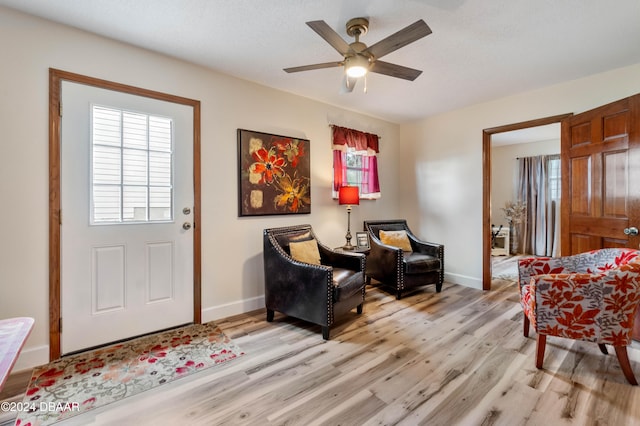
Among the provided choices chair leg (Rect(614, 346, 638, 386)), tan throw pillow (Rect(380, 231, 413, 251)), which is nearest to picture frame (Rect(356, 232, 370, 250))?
tan throw pillow (Rect(380, 231, 413, 251))

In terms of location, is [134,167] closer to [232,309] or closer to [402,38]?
[232,309]

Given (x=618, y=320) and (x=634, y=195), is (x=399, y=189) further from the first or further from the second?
(x=618, y=320)

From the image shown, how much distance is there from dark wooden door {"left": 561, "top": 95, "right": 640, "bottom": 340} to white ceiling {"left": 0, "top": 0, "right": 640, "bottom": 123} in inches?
21.8

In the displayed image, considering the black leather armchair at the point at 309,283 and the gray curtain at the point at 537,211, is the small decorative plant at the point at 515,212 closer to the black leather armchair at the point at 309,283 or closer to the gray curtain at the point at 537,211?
the gray curtain at the point at 537,211

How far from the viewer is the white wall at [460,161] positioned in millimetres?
Answer: 3197

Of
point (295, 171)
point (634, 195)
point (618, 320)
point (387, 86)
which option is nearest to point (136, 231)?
point (295, 171)

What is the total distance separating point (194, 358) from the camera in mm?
2148

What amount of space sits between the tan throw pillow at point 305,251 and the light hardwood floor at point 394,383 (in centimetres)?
63

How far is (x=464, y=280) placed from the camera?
13.3 ft

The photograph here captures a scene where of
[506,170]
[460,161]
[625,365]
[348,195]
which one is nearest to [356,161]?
[348,195]

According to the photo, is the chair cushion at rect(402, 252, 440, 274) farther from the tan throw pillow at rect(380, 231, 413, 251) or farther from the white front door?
the white front door

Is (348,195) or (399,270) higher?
(348,195)

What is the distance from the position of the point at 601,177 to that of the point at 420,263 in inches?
73.0

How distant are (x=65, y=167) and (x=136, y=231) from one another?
665 mm
